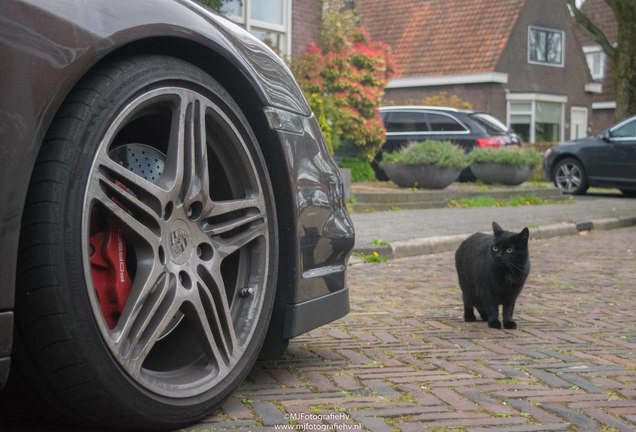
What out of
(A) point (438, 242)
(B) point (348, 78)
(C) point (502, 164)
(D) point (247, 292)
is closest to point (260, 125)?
(D) point (247, 292)

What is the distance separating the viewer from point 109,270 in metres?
2.88

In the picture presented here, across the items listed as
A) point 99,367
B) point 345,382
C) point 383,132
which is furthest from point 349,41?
point 99,367

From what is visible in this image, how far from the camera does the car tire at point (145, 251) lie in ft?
8.36

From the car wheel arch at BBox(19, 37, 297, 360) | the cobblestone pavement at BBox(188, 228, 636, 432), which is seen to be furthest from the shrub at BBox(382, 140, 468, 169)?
the car wheel arch at BBox(19, 37, 297, 360)

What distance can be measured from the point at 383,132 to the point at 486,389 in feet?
46.9

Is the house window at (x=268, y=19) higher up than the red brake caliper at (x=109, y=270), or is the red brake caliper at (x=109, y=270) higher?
the house window at (x=268, y=19)

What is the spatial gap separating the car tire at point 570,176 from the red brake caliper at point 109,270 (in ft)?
60.1

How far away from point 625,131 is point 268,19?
7.30m

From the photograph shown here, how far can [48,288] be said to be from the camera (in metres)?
2.52

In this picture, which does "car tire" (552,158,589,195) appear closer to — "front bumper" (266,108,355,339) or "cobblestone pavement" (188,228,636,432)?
"cobblestone pavement" (188,228,636,432)

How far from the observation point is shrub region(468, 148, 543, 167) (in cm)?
1872

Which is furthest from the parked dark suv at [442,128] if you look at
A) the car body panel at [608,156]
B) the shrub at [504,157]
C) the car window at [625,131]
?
the car window at [625,131]

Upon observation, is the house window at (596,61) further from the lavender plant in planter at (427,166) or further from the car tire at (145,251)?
the car tire at (145,251)

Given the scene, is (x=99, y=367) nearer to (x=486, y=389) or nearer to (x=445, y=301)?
(x=486, y=389)
